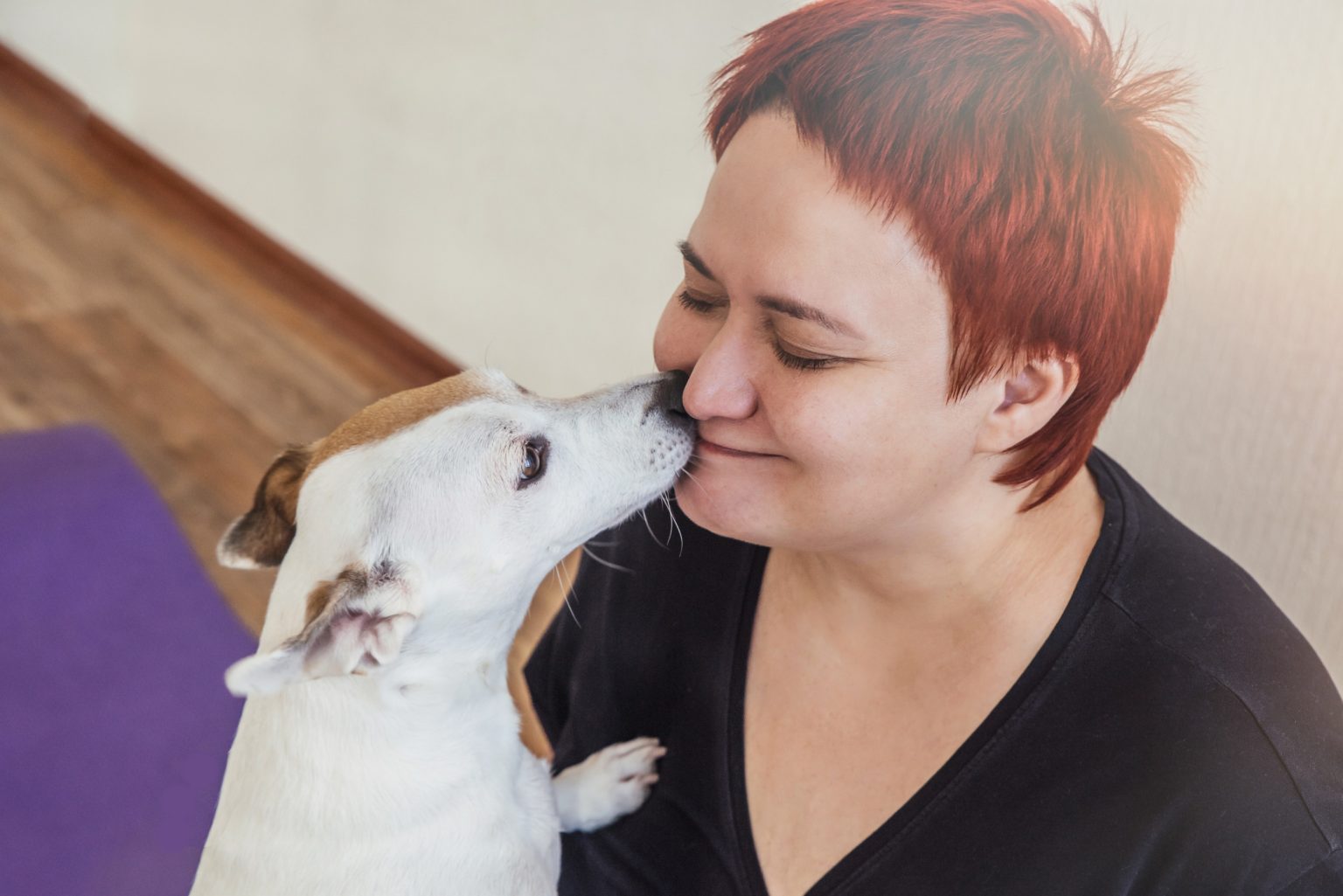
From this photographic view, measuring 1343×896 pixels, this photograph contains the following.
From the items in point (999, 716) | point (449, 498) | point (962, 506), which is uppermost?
point (962, 506)

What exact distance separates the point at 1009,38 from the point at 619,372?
1719mm

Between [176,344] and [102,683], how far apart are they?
1.69 meters

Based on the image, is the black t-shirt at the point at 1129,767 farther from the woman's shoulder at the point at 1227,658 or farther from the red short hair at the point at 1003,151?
the red short hair at the point at 1003,151

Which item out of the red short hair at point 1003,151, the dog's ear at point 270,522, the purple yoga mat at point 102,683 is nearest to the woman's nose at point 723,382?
the red short hair at point 1003,151

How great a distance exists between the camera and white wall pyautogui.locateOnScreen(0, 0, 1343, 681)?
0.92 meters

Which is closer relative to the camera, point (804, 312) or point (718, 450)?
point (804, 312)

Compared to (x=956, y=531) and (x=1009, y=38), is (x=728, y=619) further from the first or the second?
(x=1009, y=38)

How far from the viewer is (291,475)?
1.25 m

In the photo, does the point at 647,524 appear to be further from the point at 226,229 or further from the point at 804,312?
the point at 226,229

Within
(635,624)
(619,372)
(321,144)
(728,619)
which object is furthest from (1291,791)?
(321,144)

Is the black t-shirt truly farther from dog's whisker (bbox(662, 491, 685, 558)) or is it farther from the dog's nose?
the dog's nose

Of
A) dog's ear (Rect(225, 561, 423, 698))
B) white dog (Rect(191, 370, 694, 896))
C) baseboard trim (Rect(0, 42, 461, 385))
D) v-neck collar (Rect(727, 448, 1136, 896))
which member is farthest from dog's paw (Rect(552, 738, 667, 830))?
baseboard trim (Rect(0, 42, 461, 385))

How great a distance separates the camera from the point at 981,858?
944 mm

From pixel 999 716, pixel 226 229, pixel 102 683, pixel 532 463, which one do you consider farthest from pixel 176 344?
pixel 999 716
